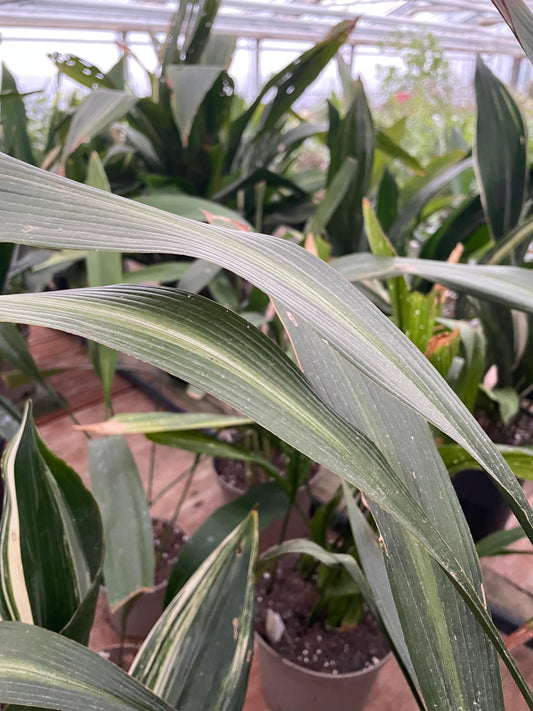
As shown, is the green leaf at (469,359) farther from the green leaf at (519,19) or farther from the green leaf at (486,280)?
the green leaf at (519,19)

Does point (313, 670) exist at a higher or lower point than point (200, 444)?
lower

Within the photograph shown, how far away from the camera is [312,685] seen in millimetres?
474

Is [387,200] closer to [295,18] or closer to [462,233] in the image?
[462,233]

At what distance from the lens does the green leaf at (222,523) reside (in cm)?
45

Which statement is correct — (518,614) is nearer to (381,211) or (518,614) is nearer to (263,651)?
(263,651)

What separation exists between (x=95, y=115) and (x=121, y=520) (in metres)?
0.44

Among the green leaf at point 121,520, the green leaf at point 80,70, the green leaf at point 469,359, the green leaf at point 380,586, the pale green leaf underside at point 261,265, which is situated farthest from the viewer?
the green leaf at point 80,70

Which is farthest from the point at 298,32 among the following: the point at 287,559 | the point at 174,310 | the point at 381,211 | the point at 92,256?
the point at 174,310

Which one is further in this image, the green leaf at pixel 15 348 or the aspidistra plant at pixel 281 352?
the green leaf at pixel 15 348

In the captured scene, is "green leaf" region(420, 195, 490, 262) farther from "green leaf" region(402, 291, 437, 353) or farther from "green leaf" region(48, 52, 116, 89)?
"green leaf" region(48, 52, 116, 89)

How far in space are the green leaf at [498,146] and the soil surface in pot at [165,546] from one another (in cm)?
56

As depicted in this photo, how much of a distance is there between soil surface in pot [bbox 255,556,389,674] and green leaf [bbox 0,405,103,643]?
23 centimetres

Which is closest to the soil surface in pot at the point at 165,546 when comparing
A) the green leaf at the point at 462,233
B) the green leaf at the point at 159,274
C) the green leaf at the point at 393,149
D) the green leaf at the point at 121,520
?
the green leaf at the point at 121,520

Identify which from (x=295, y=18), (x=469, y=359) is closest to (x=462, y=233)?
(x=469, y=359)
